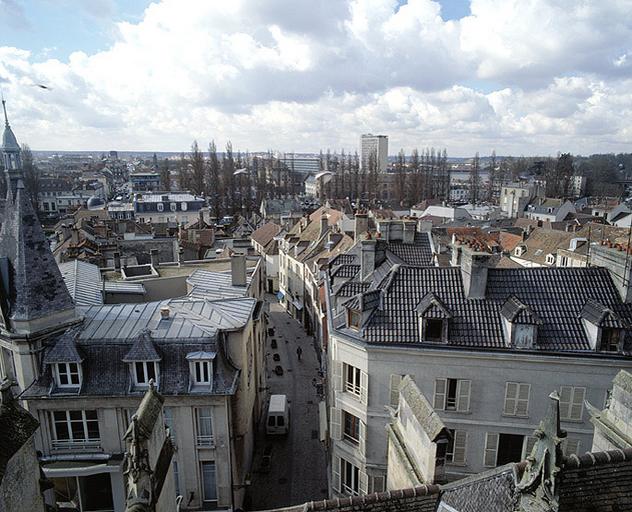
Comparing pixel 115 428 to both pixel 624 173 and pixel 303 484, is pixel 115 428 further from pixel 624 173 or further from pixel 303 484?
pixel 624 173

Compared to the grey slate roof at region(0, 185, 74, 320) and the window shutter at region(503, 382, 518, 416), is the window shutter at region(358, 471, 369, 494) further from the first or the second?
the grey slate roof at region(0, 185, 74, 320)

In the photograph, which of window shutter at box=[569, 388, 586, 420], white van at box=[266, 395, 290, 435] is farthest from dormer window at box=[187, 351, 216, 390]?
window shutter at box=[569, 388, 586, 420]

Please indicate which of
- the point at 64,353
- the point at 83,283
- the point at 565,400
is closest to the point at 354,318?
the point at 565,400

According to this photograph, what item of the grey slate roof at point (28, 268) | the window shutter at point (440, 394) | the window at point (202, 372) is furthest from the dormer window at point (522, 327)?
the grey slate roof at point (28, 268)

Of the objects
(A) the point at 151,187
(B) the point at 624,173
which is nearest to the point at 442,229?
(A) the point at 151,187

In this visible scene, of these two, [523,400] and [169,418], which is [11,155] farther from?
[523,400]
